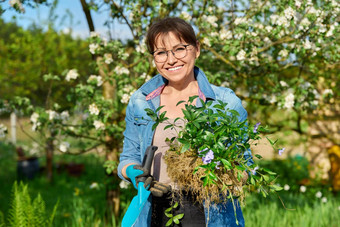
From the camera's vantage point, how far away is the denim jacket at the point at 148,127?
204 cm

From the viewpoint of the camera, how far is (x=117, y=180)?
415 cm

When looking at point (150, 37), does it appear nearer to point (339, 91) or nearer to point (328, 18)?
point (328, 18)

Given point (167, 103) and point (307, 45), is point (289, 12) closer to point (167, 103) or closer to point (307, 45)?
point (307, 45)

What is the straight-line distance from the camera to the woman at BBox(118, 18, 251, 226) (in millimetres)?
2012

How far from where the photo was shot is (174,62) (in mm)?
2104

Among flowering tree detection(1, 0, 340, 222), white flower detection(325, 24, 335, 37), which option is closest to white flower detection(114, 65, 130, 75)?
flowering tree detection(1, 0, 340, 222)

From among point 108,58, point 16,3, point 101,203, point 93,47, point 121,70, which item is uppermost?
point 16,3

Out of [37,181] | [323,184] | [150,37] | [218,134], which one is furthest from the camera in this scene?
[37,181]

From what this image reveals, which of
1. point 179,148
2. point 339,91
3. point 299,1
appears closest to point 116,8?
point 299,1

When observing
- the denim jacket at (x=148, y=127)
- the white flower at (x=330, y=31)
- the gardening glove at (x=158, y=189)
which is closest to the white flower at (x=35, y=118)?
the denim jacket at (x=148, y=127)

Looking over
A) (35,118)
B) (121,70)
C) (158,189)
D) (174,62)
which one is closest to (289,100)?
(121,70)

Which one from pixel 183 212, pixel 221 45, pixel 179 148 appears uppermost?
pixel 221 45

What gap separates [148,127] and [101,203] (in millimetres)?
3632

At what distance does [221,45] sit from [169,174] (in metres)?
2.28
